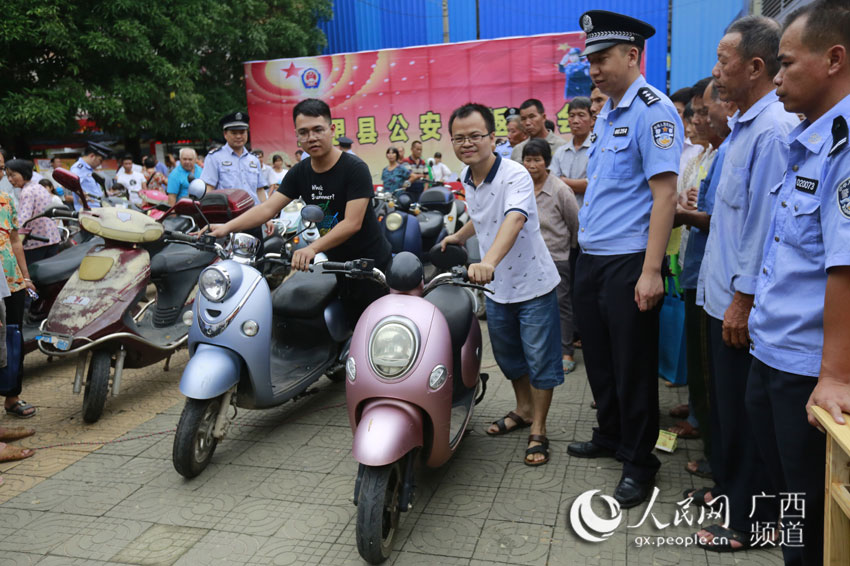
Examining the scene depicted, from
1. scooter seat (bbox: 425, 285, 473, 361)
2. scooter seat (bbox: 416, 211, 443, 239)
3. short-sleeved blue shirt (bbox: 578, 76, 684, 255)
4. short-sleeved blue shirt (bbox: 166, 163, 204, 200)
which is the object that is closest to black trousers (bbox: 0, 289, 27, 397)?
short-sleeved blue shirt (bbox: 166, 163, 204, 200)

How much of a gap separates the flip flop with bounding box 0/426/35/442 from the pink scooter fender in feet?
8.62

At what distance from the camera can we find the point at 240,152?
6367 mm

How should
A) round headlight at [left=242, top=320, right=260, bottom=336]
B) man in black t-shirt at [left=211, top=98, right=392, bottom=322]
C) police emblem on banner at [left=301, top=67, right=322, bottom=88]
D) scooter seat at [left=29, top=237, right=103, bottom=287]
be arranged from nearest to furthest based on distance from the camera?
round headlight at [left=242, top=320, right=260, bottom=336]
man in black t-shirt at [left=211, top=98, right=392, bottom=322]
scooter seat at [left=29, top=237, right=103, bottom=287]
police emblem on banner at [left=301, top=67, right=322, bottom=88]

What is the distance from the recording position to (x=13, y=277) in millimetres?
4211

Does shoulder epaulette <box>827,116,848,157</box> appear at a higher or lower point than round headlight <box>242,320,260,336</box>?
higher

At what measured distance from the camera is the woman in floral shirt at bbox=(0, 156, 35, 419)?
4.06 m

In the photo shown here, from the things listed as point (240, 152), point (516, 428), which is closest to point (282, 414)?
point (516, 428)

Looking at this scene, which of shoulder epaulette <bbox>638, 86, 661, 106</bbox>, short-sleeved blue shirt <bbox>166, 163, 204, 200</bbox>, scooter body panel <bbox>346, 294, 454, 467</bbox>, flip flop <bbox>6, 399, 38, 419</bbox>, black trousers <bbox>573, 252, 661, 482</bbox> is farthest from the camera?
short-sleeved blue shirt <bbox>166, 163, 204, 200</bbox>

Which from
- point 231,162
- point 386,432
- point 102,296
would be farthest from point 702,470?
point 231,162

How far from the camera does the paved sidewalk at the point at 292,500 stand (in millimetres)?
2613

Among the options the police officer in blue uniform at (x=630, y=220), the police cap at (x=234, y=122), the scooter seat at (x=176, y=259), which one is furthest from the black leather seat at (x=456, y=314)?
the police cap at (x=234, y=122)

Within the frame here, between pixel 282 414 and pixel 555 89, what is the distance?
1064 centimetres

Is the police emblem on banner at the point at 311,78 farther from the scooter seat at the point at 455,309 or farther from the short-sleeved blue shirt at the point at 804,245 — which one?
the short-sleeved blue shirt at the point at 804,245

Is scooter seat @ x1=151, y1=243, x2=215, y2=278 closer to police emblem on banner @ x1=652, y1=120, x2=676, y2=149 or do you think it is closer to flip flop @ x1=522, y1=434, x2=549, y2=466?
flip flop @ x1=522, y1=434, x2=549, y2=466
